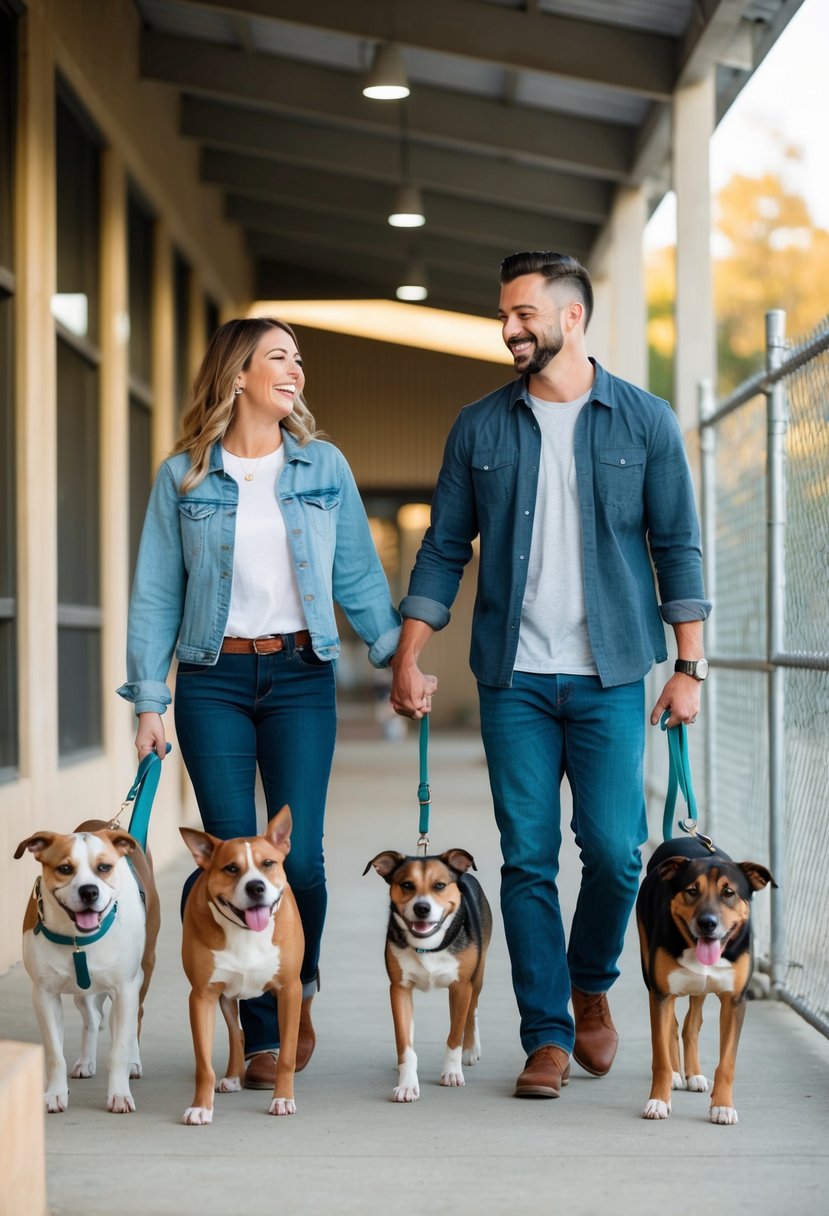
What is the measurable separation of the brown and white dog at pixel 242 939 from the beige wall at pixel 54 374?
2.34m

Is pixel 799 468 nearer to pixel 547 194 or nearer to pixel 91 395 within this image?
pixel 91 395

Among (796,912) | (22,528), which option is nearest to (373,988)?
(796,912)

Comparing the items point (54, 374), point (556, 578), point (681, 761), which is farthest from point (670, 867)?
point (54, 374)

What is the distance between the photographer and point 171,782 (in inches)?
445

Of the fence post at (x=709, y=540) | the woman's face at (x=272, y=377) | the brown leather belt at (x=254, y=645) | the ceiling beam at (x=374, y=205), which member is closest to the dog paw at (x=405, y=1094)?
the brown leather belt at (x=254, y=645)

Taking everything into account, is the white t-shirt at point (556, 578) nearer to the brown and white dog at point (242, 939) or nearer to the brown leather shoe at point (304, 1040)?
the brown and white dog at point (242, 939)

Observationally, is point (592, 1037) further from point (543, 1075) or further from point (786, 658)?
point (786, 658)

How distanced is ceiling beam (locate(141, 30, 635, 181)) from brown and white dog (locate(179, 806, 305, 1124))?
754cm

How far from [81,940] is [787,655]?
8.14ft

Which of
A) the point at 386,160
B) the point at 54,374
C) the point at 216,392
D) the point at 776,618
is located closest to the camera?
the point at 216,392

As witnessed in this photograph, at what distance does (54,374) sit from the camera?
7.41 metres

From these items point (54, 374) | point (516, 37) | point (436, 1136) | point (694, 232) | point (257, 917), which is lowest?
point (436, 1136)

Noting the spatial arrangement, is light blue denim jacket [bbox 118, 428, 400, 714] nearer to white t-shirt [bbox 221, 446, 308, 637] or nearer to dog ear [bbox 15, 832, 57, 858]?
white t-shirt [bbox 221, 446, 308, 637]

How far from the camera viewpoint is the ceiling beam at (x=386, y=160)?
1178 centimetres
